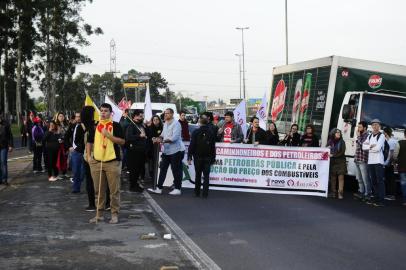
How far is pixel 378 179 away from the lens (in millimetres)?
11320

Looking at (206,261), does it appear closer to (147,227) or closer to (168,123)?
(147,227)

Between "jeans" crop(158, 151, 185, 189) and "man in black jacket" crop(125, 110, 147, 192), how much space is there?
0.60 metres

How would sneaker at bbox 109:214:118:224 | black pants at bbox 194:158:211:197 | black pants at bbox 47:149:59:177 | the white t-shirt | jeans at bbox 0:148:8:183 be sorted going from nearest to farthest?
sneaker at bbox 109:214:118:224, the white t-shirt, black pants at bbox 194:158:211:197, jeans at bbox 0:148:8:183, black pants at bbox 47:149:59:177

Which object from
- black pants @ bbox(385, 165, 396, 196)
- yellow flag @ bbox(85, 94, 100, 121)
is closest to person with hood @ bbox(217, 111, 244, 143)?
black pants @ bbox(385, 165, 396, 196)

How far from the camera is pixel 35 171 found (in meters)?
15.8

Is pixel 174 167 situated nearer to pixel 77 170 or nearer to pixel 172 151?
pixel 172 151

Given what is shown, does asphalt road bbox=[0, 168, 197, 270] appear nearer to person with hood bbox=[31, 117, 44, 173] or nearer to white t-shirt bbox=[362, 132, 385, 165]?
person with hood bbox=[31, 117, 44, 173]

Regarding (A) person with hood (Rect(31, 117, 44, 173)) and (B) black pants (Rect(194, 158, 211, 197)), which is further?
(A) person with hood (Rect(31, 117, 44, 173))

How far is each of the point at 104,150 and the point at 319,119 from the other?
6816mm

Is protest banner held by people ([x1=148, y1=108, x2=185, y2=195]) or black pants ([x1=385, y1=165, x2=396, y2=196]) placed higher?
protest banner held by people ([x1=148, y1=108, x2=185, y2=195])

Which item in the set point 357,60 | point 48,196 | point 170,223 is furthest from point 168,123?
point 357,60

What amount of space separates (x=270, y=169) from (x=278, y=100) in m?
4.93

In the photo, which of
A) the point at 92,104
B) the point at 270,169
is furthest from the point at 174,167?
the point at 92,104

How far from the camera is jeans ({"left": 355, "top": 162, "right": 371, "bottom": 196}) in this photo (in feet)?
37.8
